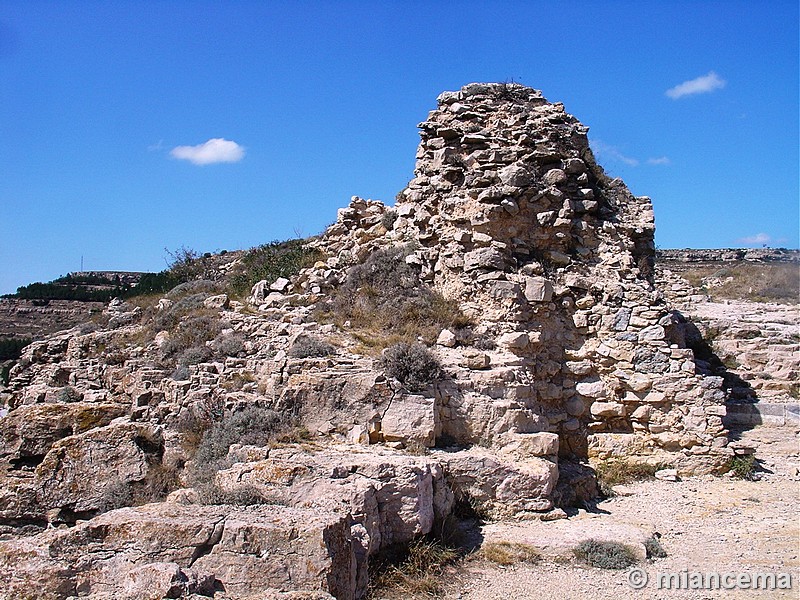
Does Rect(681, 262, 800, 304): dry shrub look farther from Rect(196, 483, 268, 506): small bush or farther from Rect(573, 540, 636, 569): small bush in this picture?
Rect(196, 483, 268, 506): small bush

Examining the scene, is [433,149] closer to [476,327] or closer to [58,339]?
[476,327]

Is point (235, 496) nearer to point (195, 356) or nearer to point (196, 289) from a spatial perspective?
point (195, 356)

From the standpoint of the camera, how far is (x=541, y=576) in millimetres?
5480

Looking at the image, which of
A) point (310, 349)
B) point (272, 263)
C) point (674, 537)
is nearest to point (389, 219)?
point (272, 263)

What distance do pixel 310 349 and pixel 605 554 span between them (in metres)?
4.11

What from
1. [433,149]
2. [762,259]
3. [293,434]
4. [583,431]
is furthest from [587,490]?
[762,259]

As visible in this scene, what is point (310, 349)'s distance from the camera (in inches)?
320

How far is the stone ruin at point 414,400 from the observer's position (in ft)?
14.3

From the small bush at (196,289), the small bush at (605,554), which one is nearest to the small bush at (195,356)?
the small bush at (196,289)

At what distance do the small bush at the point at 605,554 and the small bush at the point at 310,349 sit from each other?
373cm

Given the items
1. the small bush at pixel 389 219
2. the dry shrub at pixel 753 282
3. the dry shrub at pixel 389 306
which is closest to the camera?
the dry shrub at pixel 389 306

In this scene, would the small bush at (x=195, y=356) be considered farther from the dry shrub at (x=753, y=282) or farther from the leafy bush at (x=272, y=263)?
the dry shrub at (x=753, y=282)

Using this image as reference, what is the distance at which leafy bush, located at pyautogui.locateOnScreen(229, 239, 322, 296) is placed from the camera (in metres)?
12.4

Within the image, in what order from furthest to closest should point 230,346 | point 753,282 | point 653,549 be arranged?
point 753,282, point 230,346, point 653,549
